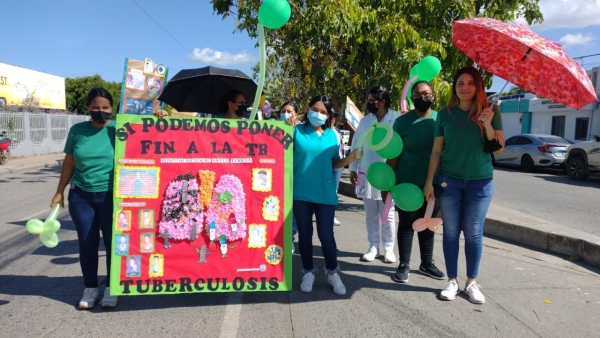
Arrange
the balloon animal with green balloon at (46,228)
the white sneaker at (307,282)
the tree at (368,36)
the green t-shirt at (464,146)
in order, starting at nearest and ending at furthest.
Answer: the balloon animal with green balloon at (46,228) → the green t-shirt at (464,146) → the white sneaker at (307,282) → the tree at (368,36)

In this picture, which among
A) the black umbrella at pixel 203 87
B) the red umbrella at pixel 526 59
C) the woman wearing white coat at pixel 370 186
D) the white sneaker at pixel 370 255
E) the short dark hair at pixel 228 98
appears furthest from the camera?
the white sneaker at pixel 370 255

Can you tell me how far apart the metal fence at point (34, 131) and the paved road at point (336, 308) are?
1709 cm

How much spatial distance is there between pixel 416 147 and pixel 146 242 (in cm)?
252

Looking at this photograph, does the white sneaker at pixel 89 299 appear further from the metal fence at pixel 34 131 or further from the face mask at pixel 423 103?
the metal fence at pixel 34 131

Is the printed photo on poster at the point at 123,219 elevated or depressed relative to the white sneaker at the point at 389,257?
elevated

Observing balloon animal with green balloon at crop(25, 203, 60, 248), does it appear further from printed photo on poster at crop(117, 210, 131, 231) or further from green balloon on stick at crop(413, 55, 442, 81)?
green balloon on stick at crop(413, 55, 442, 81)

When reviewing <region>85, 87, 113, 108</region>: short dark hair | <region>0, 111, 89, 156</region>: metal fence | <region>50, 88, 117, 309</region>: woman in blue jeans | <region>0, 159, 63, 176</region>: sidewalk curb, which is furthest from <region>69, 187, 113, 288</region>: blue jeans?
<region>0, 111, 89, 156</region>: metal fence

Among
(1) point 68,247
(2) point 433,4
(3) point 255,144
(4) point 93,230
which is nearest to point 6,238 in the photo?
(1) point 68,247

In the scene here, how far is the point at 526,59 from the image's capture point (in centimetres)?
369

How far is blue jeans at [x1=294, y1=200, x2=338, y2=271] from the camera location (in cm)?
415

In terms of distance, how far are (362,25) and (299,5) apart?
4.71 feet

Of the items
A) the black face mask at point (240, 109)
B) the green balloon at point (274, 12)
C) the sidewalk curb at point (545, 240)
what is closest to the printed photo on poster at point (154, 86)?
the black face mask at point (240, 109)

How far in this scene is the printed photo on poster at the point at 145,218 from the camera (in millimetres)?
3781

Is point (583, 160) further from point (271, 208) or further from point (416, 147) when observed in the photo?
point (271, 208)
